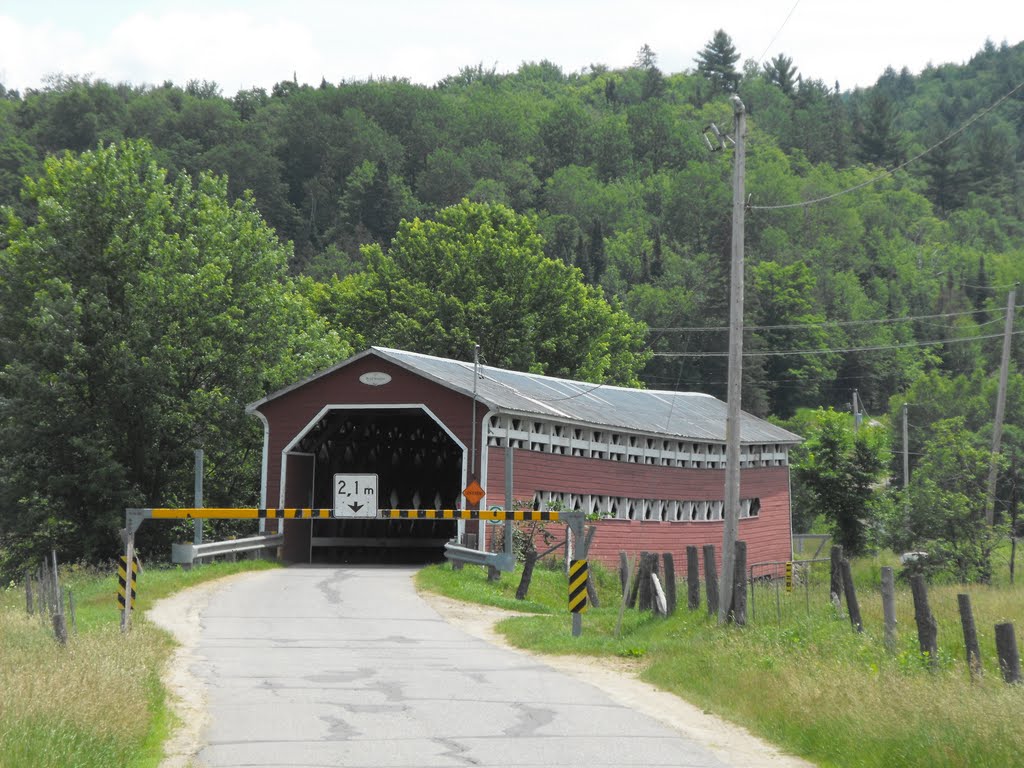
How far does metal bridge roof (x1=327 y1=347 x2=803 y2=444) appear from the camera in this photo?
33.0 m

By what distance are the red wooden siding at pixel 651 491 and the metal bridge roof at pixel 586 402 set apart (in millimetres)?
1065

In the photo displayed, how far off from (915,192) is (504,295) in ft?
343

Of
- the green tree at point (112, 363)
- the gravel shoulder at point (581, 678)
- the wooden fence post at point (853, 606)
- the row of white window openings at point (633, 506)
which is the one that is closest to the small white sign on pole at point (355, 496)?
the gravel shoulder at point (581, 678)

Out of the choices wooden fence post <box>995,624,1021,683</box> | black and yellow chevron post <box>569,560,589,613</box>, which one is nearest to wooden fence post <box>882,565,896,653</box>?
wooden fence post <box>995,624,1021,683</box>

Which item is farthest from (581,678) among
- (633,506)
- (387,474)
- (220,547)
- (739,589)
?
(387,474)

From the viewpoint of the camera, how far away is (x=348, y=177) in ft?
393

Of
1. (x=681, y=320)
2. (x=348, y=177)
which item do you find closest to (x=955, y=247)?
(x=681, y=320)

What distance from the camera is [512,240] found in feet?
207

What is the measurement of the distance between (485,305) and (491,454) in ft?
90.3

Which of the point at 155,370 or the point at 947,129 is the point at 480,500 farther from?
the point at 947,129

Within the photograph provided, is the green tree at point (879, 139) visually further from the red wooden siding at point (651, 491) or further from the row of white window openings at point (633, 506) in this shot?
the row of white window openings at point (633, 506)

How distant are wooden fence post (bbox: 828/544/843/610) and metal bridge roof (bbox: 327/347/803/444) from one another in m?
14.0

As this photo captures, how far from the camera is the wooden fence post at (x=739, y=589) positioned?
17.8 metres

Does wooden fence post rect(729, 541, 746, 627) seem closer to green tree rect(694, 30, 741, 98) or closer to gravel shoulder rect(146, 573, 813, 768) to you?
gravel shoulder rect(146, 573, 813, 768)
